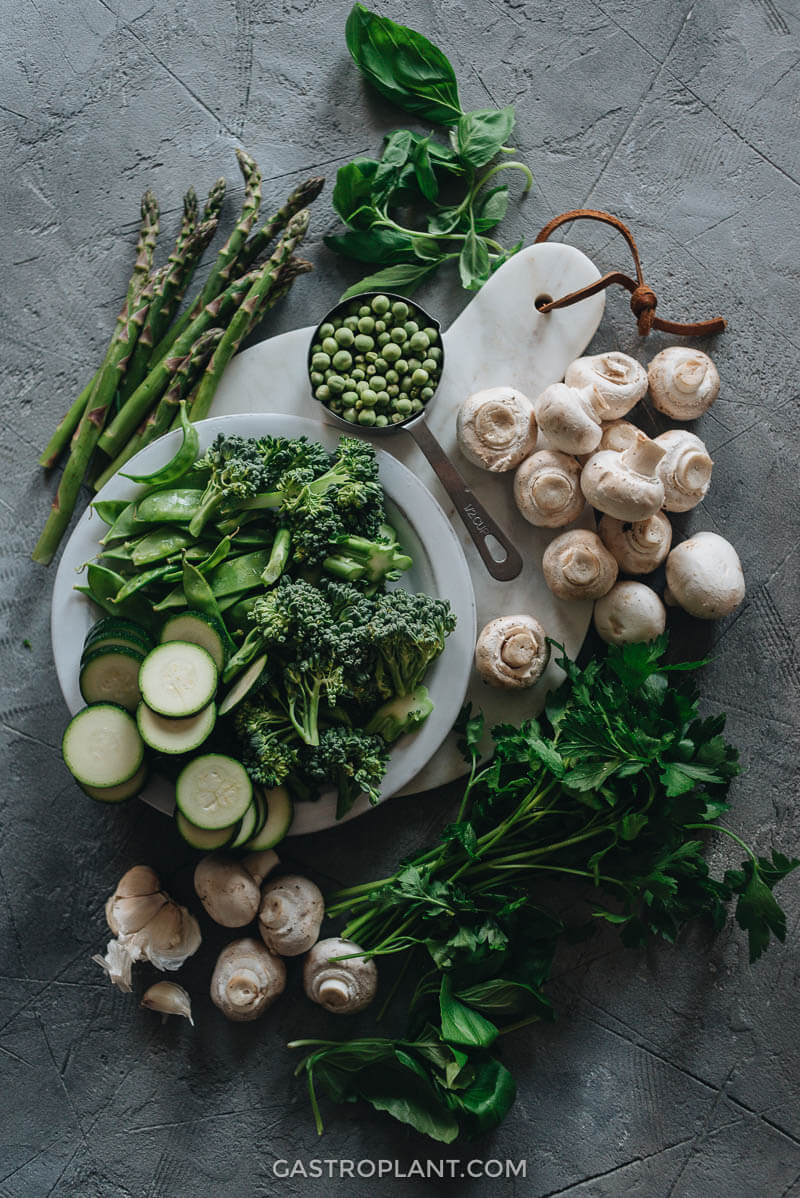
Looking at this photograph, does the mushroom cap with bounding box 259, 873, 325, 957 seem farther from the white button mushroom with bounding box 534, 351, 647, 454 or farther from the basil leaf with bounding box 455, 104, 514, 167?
the basil leaf with bounding box 455, 104, 514, 167

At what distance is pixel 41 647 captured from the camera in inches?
139

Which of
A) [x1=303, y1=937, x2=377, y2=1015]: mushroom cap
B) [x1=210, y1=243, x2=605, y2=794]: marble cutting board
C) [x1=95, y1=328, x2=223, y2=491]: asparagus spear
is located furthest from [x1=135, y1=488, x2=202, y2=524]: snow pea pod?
[x1=303, y1=937, x2=377, y2=1015]: mushroom cap

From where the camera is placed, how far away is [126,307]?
3.53 m

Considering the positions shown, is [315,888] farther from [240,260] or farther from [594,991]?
[240,260]

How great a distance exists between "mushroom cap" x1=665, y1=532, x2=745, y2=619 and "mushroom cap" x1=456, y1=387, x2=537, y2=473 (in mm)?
735

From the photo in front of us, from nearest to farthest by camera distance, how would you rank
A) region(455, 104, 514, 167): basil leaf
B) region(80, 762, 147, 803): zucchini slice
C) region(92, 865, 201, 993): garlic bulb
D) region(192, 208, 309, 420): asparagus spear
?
region(80, 762, 147, 803): zucchini slice
region(92, 865, 201, 993): garlic bulb
region(192, 208, 309, 420): asparagus spear
region(455, 104, 514, 167): basil leaf

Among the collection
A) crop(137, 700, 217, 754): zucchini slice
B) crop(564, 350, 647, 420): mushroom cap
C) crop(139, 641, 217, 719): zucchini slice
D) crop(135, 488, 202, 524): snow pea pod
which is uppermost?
crop(564, 350, 647, 420): mushroom cap

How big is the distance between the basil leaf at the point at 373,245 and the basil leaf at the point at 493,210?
304 millimetres

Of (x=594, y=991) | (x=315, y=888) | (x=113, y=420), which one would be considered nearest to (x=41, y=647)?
(x=113, y=420)

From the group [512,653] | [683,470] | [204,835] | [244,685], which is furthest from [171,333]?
[683,470]

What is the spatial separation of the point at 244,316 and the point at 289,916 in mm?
2253

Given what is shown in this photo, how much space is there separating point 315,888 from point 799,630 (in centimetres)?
218

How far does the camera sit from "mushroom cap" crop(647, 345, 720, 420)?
11.1 feet

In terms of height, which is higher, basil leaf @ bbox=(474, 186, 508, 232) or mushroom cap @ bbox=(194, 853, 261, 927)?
basil leaf @ bbox=(474, 186, 508, 232)
